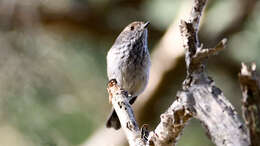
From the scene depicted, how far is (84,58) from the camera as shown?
20.9ft

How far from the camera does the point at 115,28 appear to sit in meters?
6.22

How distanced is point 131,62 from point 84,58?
208 centimetres

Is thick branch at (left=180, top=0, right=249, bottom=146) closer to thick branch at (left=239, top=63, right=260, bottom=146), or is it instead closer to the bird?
thick branch at (left=239, top=63, right=260, bottom=146)

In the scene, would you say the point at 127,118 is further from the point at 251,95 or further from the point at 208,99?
the point at 251,95

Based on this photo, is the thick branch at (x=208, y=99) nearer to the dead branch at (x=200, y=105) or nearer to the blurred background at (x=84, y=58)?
the dead branch at (x=200, y=105)

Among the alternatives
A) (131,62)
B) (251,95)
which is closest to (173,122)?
(251,95)

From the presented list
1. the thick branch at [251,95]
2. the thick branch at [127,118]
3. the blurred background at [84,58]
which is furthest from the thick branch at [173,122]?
the blurred background at [84,58]

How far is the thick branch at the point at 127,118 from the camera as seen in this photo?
272cm

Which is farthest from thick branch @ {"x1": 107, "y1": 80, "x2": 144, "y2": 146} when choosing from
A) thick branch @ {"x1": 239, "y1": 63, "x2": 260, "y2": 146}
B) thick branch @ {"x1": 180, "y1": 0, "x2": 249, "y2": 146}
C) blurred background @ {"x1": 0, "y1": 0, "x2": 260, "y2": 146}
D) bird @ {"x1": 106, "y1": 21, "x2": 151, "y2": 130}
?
blurred background @ {"x1": 0, "y1": 0, "x2": 260, "y2": 146}

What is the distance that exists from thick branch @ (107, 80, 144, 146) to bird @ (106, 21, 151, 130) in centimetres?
98

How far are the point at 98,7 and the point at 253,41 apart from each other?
1.88m

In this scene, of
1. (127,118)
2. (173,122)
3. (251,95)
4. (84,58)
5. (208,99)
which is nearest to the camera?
(251,95)

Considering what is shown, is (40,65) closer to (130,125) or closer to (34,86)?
(34,86)

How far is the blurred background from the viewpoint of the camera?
559 cm
